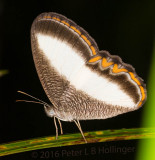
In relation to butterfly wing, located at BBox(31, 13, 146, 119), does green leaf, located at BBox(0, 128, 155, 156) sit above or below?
below

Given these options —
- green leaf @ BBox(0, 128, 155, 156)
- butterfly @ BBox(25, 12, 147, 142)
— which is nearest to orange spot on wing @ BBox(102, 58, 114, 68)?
butterfly @ BBox(25, 12, 147, 142)

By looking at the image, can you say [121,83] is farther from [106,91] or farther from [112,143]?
[112,143]

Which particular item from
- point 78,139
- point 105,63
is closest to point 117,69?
point 105,63

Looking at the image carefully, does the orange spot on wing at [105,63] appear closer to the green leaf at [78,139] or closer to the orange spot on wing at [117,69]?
the orange spot on wing at [117,69]

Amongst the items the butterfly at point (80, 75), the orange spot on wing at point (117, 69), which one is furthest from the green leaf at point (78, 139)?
the orange spot on wing at point (117, 69)

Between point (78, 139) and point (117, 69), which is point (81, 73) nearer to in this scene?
point (117, 69)

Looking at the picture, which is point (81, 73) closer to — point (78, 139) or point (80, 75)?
point (80, 75)

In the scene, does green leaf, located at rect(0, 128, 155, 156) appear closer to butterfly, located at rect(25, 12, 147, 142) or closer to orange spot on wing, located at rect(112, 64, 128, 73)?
butterfly, located at rect(25, 12, 147, 142)

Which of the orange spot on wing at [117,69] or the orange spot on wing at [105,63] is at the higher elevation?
the orange spot on wing at [105,63]

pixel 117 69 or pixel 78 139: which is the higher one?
pixel 117 69
